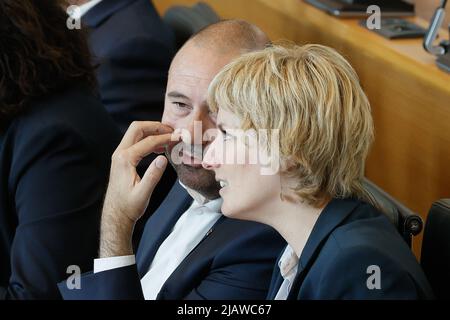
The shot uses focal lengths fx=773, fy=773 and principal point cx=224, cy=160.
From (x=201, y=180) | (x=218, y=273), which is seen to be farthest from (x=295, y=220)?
(x=201, y=180)

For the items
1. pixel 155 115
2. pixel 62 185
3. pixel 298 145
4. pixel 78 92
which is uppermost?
pixel 298 145

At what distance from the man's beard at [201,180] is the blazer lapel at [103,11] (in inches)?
39.3

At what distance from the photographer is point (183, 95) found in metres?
1.46

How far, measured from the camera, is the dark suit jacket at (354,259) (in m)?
0.99

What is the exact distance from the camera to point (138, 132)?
1384mm

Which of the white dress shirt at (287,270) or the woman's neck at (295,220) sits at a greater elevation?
the woman's neck at (295,220)

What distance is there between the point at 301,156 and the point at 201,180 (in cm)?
36

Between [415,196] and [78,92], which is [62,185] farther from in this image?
[415,196]

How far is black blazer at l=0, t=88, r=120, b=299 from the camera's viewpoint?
56.1 inches

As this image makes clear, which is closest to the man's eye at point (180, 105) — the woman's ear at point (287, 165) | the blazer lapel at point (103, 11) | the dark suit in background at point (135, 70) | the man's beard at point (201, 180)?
the man's beard at point (201, 180)

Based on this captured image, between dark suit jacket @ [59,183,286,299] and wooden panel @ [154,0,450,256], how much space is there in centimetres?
44

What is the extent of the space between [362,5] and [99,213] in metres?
0.92

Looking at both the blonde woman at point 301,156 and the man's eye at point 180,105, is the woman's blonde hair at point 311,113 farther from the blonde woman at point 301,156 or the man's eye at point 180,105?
the man's eye at point 180,105
